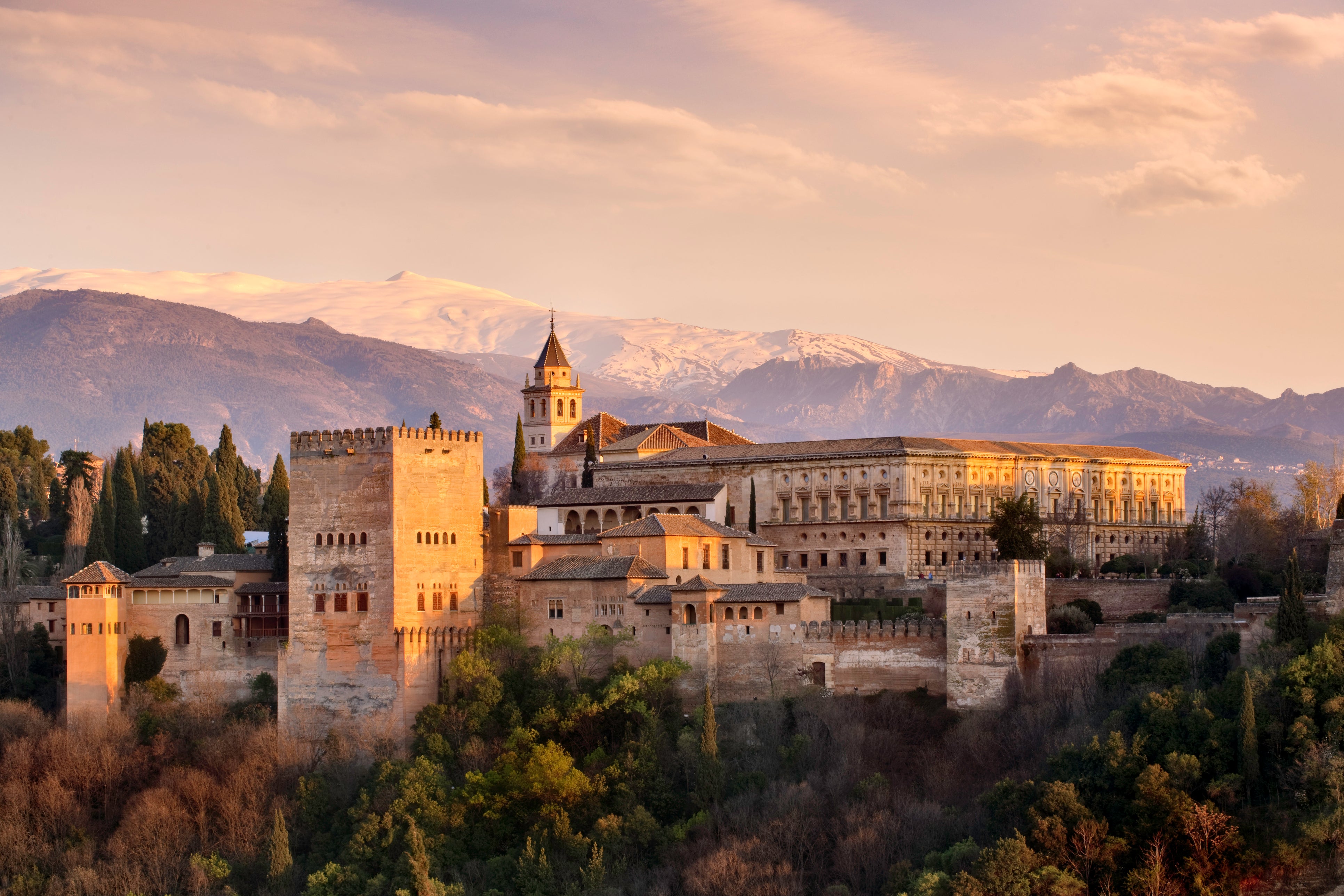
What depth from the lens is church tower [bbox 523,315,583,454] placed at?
111m

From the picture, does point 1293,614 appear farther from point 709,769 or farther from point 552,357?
point 552,357

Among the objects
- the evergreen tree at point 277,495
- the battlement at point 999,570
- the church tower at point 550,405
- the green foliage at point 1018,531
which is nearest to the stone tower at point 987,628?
the battlement at point 999,570

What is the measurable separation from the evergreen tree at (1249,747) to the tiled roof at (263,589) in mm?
33832

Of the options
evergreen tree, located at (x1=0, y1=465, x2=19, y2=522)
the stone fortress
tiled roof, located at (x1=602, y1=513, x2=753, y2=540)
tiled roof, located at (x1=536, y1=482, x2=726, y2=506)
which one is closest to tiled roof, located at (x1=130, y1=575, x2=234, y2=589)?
the stone fortress

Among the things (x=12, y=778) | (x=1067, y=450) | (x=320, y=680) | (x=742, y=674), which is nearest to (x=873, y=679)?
(x=742, y=674)

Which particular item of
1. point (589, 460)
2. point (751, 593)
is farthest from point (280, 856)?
point (589, 460)

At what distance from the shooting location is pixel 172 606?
6475 cm

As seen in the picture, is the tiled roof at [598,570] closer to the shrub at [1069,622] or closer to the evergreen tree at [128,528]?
the shrub at [1069,622]

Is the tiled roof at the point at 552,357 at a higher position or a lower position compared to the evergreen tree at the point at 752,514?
higher

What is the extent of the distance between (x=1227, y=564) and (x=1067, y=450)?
2132 centimetres

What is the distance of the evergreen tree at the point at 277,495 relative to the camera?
260 feet

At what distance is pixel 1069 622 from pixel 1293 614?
10784mm

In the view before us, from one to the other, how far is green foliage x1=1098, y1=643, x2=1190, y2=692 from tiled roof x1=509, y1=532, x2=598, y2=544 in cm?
1996

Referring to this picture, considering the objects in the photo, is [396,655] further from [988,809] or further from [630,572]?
[988,809]
